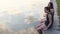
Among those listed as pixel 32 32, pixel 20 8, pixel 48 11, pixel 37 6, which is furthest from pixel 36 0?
pixel 48 11

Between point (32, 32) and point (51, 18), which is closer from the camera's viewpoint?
point (51, 18)

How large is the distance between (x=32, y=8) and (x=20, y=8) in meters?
0.24

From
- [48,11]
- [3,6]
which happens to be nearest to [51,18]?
[48,11]

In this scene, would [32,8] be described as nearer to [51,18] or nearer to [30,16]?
[30,16]

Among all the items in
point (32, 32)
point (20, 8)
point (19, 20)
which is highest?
point (20, 8)

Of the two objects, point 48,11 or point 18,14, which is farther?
point 18,14

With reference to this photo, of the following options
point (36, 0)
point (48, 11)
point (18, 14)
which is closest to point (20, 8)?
point (18, 14)

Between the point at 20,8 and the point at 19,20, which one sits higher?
Result: the point at 20,8

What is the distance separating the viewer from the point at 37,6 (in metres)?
3.52

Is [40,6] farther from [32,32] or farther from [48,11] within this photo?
[48,11]

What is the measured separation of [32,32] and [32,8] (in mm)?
470

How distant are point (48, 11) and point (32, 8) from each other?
1.51 m

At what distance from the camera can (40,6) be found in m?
3.50

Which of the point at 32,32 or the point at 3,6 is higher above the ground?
the point at 3,6
